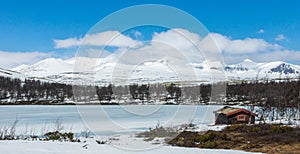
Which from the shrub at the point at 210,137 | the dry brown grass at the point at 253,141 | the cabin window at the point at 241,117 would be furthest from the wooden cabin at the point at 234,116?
the shrub at the point at 210,137

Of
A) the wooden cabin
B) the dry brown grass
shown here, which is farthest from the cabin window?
the dry brown grass

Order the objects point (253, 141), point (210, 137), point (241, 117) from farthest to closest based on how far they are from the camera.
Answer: point (241, 117)
point (210, 137)
point (253, 141)

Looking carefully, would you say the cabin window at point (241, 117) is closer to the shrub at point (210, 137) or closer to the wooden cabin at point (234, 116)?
the wooden cabin at point (234, 116)

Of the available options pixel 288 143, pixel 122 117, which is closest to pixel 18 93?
pixel 122 117

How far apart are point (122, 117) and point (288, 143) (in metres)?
11.5

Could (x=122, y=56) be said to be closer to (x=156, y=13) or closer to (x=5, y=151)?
(x=156, y=13)

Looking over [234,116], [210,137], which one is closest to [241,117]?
[234,116]

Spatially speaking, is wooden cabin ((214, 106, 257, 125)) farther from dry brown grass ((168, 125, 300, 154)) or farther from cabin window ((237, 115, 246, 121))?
dry brown grass ((168, 125, 300, 154))

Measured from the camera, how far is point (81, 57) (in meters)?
6.25

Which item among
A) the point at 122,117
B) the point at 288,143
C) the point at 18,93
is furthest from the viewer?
the point at 18,93

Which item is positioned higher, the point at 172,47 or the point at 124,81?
the point at 172,47

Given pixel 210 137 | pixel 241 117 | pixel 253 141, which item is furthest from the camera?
pixel 241 117

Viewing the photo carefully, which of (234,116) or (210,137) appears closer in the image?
(210,137)

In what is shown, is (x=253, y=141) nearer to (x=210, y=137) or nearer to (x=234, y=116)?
(x=210, y=137)
